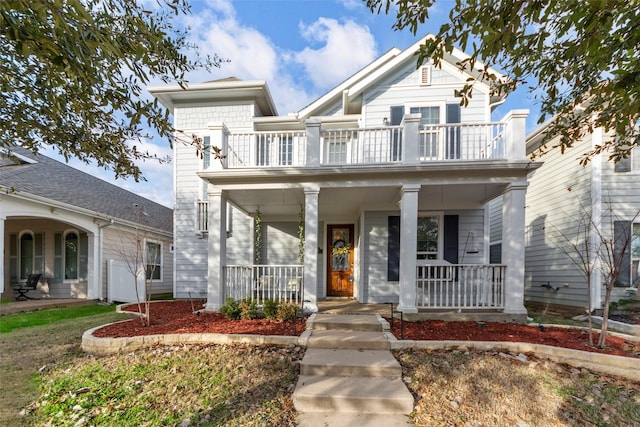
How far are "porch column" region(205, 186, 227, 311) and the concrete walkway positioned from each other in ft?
8.43

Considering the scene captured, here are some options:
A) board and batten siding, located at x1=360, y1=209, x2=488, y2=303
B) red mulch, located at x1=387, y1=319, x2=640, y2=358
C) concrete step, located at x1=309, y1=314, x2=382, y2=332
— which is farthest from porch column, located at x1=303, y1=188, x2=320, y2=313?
board and batten siding, located at x1=360, y1=209, x2=488, y2=303

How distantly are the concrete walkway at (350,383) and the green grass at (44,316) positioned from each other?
6.64 metres

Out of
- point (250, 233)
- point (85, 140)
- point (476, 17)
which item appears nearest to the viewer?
point (476, 17)

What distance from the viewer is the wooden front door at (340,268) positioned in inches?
341

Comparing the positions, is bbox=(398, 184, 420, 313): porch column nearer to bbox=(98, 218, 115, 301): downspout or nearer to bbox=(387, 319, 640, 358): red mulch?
bbox=(387, 319, 640, 358): red mulch

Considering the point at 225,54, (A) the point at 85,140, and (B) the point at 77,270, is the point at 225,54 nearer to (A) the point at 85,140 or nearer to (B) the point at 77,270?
(A) the point at 85,140

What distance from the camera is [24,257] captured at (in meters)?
9.85

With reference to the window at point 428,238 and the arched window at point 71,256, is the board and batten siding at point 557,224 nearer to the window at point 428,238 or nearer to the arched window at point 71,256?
the window at point 428,238

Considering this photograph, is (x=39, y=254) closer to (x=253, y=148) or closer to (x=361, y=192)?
(x=253, y=148)

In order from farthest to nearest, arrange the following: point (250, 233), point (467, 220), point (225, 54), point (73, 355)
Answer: point (250, 233), point (467, 220), point (73, 355), point (225, 54)

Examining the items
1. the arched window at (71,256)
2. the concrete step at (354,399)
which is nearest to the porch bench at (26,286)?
the arched window at (71,256)

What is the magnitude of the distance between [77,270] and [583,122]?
13534 millimetres

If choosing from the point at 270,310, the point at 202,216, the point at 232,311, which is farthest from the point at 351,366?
the point at 202,216

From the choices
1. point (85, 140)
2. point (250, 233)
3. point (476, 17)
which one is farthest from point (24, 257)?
point (476, 17)
